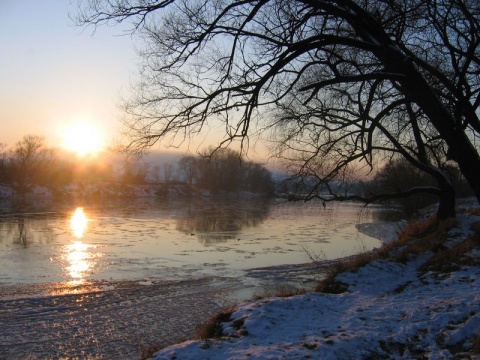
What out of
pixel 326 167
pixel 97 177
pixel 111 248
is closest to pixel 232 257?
pixel 111 248

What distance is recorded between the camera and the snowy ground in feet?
14.9

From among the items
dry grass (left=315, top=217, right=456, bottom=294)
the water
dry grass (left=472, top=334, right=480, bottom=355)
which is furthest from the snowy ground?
the water

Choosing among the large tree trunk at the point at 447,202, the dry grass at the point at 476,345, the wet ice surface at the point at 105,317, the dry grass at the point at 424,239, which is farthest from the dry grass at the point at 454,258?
the wet ice surface at the point at 105,317

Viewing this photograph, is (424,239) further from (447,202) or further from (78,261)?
(78,261)

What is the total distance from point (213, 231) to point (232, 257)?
319 inches

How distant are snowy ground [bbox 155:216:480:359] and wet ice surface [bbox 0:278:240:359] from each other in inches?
103

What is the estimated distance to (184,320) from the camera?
29.2 ft

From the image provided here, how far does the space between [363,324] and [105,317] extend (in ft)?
19.0

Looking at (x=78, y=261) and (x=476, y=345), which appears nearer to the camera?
(x=476, y=345)

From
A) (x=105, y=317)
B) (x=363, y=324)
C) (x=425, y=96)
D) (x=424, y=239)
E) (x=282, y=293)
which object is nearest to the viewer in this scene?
(x=363, y=324)

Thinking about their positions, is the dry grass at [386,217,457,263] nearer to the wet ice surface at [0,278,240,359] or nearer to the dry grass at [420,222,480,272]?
the dry grass at [420,222,480,272]

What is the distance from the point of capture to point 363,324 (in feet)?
17.5

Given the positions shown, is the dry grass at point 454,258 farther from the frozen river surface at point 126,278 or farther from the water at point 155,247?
the frozen river surface at point 126,278

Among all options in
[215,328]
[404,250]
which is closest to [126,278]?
[215,328]
